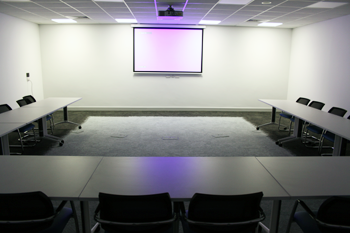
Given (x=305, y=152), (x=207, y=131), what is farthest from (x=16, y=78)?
(x=305, y=152)

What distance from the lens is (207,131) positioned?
638cm

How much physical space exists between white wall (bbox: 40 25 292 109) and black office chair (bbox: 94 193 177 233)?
24.0ft

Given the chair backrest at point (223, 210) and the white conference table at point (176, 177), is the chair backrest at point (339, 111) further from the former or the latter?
the chair backrest at point (223, 210)

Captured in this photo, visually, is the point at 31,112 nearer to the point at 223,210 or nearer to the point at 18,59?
the point at 18,59

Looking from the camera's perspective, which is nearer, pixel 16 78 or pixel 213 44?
pixel 16 78

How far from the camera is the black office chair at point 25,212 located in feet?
5.47

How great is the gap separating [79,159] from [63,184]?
536 mm

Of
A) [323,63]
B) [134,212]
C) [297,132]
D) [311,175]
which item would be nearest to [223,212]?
[134,212]

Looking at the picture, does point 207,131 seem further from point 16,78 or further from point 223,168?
point 16,78

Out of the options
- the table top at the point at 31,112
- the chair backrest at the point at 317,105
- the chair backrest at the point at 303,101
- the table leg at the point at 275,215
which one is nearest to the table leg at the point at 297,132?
the chair backrest at the point at 317,105

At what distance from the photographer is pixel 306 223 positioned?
2055 millimetres

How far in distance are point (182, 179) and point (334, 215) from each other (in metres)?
1.15

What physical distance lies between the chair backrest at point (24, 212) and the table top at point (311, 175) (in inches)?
72.0

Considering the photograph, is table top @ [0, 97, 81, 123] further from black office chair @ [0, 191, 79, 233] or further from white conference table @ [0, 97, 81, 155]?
black office chair @ [0, 191, 79, 233]
